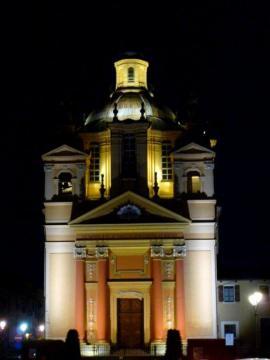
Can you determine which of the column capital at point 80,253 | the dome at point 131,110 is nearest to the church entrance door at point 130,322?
the column capital at point 80,253

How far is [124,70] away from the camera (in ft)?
195

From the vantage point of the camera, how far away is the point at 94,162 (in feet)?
185

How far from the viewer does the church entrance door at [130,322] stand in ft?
→ 172

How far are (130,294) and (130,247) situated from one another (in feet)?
9.26

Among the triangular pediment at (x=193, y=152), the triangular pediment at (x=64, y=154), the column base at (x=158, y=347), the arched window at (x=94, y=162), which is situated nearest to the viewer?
the column base at (x=158, y=347)

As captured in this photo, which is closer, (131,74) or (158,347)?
(158,347)

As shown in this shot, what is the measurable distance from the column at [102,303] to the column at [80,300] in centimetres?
91

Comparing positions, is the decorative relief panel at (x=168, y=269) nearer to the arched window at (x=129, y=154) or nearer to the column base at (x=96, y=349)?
the column base at (x=96, y=349)

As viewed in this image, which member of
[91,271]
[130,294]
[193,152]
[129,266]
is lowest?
[130,294]

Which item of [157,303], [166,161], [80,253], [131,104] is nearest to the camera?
[157,303]

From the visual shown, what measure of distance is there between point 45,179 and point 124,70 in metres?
9.92

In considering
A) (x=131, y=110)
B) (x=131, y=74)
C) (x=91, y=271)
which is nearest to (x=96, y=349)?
(x=91, y=271)

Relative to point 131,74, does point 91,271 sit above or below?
below

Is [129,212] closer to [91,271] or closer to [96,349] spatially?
[91,271]
